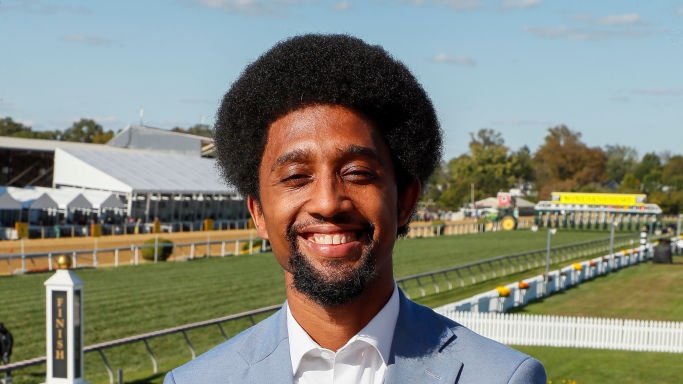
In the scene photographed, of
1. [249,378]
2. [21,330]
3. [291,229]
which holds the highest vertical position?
[291,229]

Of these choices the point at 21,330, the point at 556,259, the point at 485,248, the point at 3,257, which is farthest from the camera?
the point at 485,248

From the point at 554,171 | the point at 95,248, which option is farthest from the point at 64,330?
the point at 554,171

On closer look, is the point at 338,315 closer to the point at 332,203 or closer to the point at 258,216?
the point at 332,203

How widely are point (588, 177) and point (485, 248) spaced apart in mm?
86076

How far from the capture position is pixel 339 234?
236 cm

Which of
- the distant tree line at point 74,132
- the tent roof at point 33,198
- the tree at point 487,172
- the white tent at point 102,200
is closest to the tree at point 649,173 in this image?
the tree at point 487,172

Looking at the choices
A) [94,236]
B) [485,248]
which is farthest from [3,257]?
[485,248]

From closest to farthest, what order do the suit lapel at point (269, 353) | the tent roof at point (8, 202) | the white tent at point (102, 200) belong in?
the suit lapel at point (269, 353), the tent roof at point (8, 202), the white tent at point (102, 200)

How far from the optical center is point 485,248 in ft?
167

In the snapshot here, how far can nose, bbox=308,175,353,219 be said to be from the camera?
234cm

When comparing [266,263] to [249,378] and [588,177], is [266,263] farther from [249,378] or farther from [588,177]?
[588,177]

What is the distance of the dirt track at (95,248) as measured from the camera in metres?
32.7

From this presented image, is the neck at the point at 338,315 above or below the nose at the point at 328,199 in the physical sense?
below

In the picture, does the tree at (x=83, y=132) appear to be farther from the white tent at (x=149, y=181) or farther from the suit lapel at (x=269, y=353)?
the suit lapel at (x=269, y=353)
